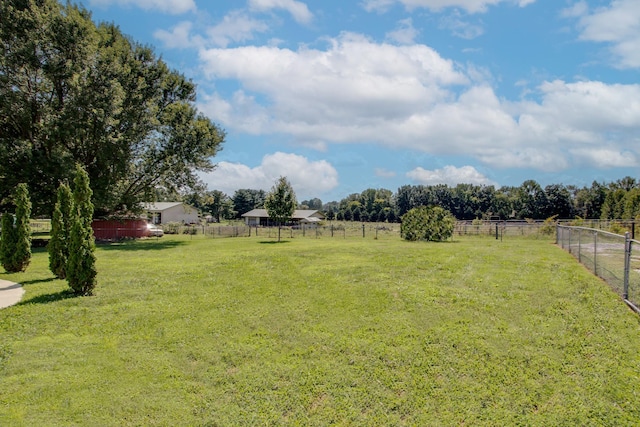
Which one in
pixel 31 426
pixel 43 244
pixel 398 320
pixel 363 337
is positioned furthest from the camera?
pixel 43 244

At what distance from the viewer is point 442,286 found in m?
9.43

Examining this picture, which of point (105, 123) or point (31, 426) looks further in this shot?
point (105, 123)

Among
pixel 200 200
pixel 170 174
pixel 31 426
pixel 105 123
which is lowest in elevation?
pixel 31 426

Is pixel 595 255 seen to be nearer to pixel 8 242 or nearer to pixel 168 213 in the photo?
pixel 8 242

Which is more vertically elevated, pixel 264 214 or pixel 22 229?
pixel 264 214

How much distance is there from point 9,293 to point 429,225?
71.6ft

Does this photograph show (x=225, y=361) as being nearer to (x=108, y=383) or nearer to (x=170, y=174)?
(x=108, y=383)

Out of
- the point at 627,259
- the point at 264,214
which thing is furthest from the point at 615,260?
the point at 264,214

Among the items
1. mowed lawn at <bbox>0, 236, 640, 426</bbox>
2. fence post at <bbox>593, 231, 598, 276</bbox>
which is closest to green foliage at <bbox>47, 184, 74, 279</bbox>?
mowed lawn at <bbox>0, 236, 640, 426</bbox>

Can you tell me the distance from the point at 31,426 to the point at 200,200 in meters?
27.9

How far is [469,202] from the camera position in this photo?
300ft

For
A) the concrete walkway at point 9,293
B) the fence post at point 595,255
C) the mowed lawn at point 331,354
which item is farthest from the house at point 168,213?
the fence post at point 595,255

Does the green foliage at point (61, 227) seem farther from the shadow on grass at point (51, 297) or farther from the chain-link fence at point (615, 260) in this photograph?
the chain-link fence at point (615, 260)

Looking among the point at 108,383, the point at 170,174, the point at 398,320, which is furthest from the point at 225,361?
the point at 170,174
